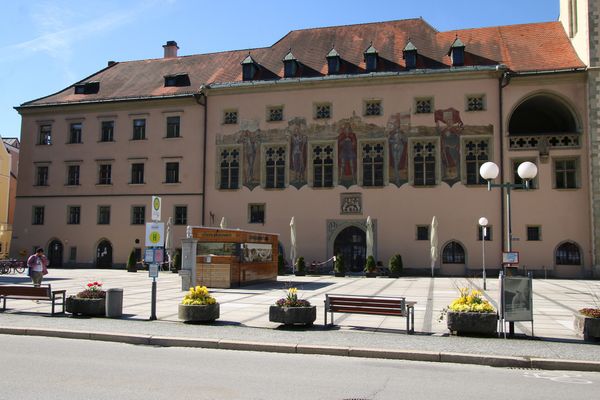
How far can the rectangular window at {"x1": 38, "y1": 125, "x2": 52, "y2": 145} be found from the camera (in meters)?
41.7

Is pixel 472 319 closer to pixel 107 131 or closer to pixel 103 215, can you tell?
pixel 103 215

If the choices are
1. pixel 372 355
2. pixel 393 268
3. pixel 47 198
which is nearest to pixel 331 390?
pixel 372 355

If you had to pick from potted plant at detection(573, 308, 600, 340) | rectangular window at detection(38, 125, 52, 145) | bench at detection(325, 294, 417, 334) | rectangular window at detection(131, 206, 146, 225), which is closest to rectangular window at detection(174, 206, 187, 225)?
rectangular window at detection(131, 206, 146, 225)

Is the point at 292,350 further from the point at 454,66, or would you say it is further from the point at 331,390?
the point at 454,66

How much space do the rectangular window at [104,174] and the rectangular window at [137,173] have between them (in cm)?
186

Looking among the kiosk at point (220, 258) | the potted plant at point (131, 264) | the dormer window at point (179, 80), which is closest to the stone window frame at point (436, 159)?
the kiosk at point (220, 258)

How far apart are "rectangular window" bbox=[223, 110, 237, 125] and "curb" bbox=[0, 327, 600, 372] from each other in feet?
87.3

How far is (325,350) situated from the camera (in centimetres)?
1031

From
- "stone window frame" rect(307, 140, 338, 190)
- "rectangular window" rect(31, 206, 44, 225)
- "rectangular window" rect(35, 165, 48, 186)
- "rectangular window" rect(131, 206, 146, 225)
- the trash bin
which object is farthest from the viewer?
"rectangular window" rect(35, 165, 48, 186)

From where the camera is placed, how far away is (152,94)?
130 ft

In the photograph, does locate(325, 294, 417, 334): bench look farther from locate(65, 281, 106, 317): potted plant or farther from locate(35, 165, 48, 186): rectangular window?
locate(35, 165, 48, 186): rectangular window

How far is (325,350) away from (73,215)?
1365 inches

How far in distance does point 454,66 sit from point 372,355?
27.5 m

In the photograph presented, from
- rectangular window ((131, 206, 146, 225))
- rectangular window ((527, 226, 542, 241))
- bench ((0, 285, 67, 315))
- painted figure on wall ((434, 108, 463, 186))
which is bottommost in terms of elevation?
bench ((0, 285, 67, 315))
